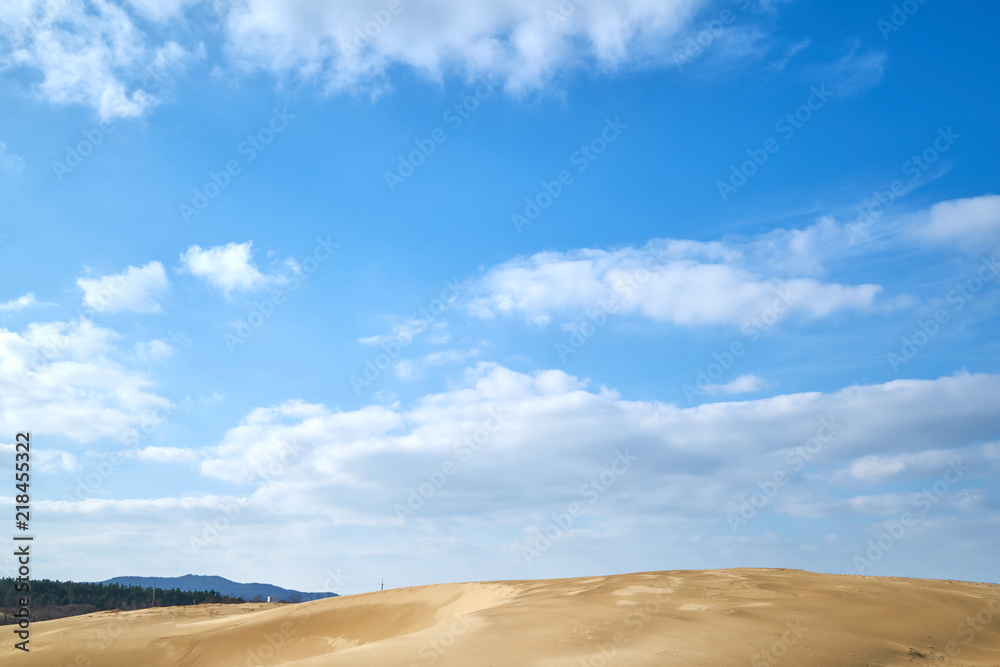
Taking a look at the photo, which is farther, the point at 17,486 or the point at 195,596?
the point at 195,596

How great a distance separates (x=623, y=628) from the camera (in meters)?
10.2

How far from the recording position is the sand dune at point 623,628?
906 cm

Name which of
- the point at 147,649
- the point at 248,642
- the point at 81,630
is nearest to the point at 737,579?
the point at 248,642

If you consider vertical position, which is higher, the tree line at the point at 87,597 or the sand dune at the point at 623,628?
the sand dune at the point at 623,628

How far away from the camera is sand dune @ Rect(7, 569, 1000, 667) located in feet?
29.7

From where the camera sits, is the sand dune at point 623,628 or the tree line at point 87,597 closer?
the sand dune at point 623,628

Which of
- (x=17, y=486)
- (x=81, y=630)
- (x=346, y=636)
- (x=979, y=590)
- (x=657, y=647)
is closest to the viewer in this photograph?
(x=657, y=647)

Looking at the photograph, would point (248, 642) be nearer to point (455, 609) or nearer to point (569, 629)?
point (455, 609)

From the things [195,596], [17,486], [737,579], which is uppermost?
[17,486]

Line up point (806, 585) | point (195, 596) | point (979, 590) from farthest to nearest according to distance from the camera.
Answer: point (195, 596)
point (979, 590)
point (806, 585)

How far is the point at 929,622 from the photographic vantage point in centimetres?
1110

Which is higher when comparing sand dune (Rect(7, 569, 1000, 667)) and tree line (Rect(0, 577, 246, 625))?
sand dune (Rect(7, 569, 1000, 667))

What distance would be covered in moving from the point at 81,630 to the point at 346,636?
34.2 feet

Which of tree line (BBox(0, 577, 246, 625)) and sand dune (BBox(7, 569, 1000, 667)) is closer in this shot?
sand dune (BBox(7, 569, 1000, 667))
